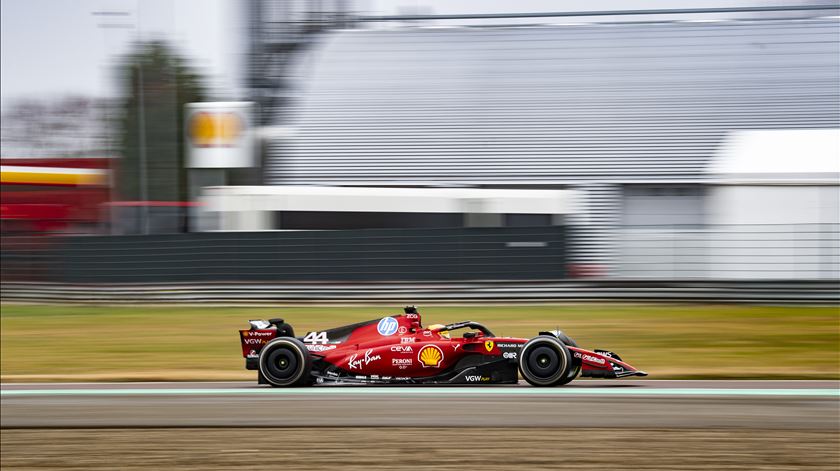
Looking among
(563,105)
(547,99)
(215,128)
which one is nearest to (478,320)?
(215,128)

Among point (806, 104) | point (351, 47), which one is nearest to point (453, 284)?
point (806, 104)

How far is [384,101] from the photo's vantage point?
860 inches

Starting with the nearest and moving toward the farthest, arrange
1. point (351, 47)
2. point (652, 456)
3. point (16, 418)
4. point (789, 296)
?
point (652, 456), point (16, 418), point (789, 296), point (351, 47)

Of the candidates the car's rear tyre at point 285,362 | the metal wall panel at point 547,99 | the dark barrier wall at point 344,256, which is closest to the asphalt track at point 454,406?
the car's rear tyre at point 285,362

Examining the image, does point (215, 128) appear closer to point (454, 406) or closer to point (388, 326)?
point (388, 326)

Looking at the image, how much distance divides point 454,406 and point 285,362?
1424 mm

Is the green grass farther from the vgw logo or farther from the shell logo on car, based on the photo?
the shell logo on car

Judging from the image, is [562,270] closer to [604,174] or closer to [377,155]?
[604,174]

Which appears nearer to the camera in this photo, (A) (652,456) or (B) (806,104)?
(A) (652,456)

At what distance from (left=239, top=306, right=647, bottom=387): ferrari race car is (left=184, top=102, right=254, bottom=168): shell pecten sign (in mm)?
11917

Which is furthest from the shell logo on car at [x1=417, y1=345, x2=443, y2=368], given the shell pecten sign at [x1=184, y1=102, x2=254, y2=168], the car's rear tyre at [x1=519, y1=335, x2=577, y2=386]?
the shell pecten sign at [x1=184, y1=102, x2=254, y2=168]

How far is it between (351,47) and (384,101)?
2.96 meters

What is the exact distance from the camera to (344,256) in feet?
46.8

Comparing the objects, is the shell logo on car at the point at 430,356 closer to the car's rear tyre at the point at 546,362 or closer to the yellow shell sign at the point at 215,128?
the car's rear tyre at the point at 546,362
